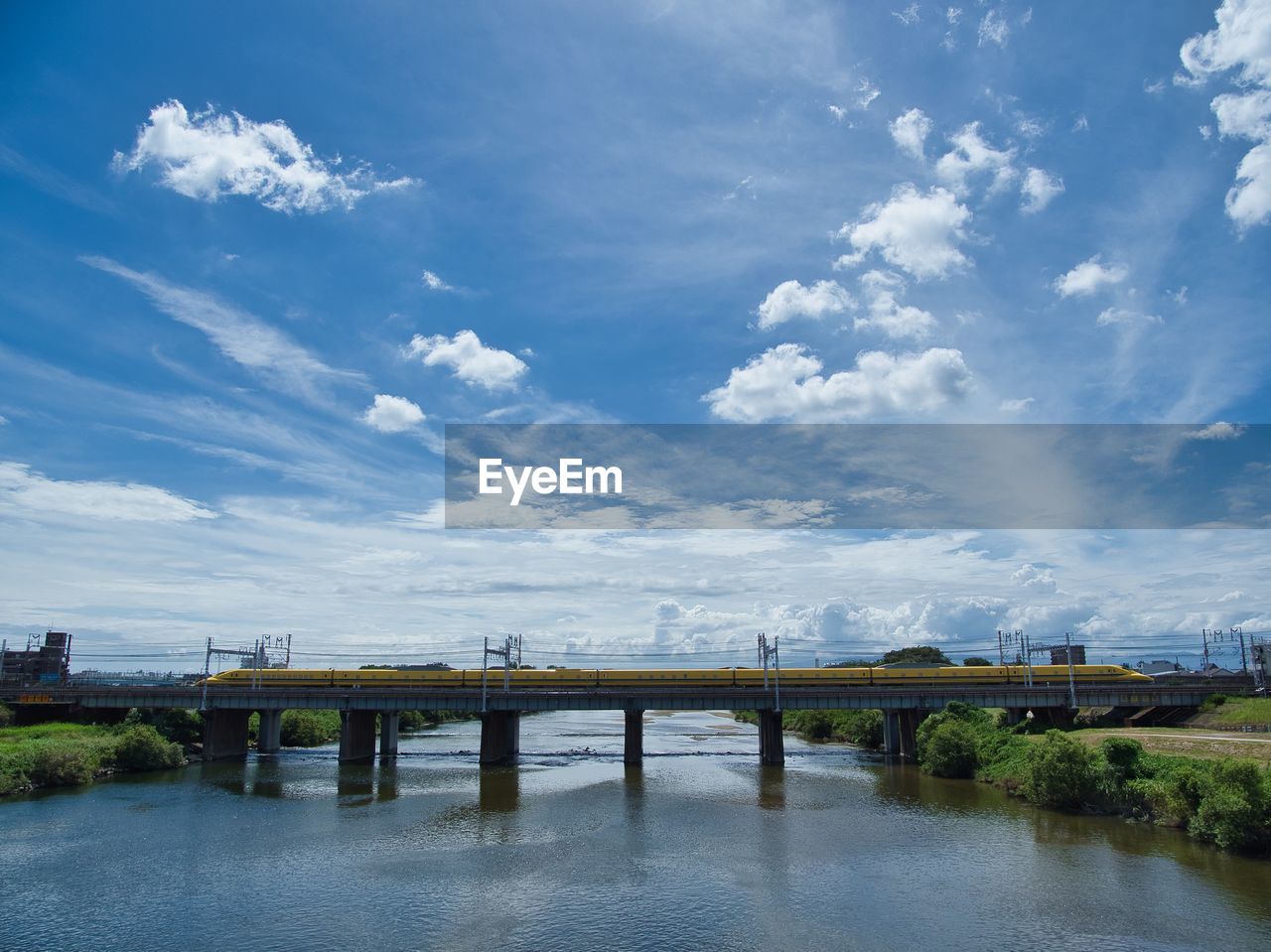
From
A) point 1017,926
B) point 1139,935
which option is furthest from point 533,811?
point 1139,935

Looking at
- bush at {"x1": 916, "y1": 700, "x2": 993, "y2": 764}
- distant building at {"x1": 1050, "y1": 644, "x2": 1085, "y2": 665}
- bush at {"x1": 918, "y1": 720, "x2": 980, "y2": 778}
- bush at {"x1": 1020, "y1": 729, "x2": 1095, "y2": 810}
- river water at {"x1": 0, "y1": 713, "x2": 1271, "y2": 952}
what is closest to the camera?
river water at {"x1": 0, "y1": 713, "x2": 1271, "y2": 952}

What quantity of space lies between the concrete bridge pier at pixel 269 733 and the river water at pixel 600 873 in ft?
117

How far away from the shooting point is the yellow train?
9688 centimetres

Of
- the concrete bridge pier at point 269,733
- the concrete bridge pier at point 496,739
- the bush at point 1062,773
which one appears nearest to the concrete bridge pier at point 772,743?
the concrete bridge pier at point 496,739

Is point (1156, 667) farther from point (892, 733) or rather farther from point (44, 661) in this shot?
point (44, 661)

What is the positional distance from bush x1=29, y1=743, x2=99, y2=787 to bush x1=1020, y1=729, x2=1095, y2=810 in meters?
80.6

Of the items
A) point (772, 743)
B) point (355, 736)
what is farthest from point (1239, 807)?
point (355, 736)

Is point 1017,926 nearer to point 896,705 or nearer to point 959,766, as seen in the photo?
point 959,766

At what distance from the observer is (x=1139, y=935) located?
1328 inches

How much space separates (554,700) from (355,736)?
24508mm

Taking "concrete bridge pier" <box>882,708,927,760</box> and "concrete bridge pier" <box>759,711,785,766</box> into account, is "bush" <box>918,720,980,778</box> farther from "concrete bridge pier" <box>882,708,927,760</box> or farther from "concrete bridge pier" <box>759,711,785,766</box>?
"concrete bridge pier" <box>759,711,785,766</box>

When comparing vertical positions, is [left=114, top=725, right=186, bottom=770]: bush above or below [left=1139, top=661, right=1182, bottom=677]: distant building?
below

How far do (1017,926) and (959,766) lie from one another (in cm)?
4983

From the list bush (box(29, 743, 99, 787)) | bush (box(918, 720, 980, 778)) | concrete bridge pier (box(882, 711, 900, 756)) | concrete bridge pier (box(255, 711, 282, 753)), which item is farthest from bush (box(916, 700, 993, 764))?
concrete bridge pier (box(255, 711, 282, 753))
